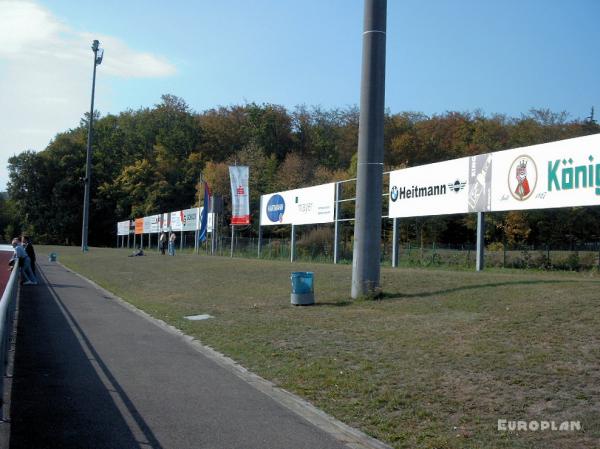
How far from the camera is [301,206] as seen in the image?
32.4m

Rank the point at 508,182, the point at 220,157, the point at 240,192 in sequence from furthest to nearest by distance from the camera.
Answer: the point at 220,157 → the point at 240,192 → the point at 508,182

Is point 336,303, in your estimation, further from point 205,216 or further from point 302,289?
point 205,216

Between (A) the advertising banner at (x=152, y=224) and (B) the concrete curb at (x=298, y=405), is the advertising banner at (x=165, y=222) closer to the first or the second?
(A) the advertising banner at (x=152, y=224)

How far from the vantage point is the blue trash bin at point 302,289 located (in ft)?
51.5

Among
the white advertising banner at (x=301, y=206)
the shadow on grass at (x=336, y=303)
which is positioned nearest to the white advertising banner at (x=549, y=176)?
the shadow on grass at (x=336, y=303)

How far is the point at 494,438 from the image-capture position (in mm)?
6230

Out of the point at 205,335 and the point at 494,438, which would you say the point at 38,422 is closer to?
the point at 494,438

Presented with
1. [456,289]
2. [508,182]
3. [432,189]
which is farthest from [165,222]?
[456,289]

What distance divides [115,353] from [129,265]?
2538 cm

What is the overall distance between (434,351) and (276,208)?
2633cm

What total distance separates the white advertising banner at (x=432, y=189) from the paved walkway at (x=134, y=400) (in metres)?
11.9

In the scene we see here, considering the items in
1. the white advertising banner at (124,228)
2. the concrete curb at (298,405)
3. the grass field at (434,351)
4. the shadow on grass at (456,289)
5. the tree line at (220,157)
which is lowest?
the concrete curb at (298,405)

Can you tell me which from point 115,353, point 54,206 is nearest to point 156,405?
point 115,353

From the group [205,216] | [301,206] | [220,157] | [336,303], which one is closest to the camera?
[336,303]
